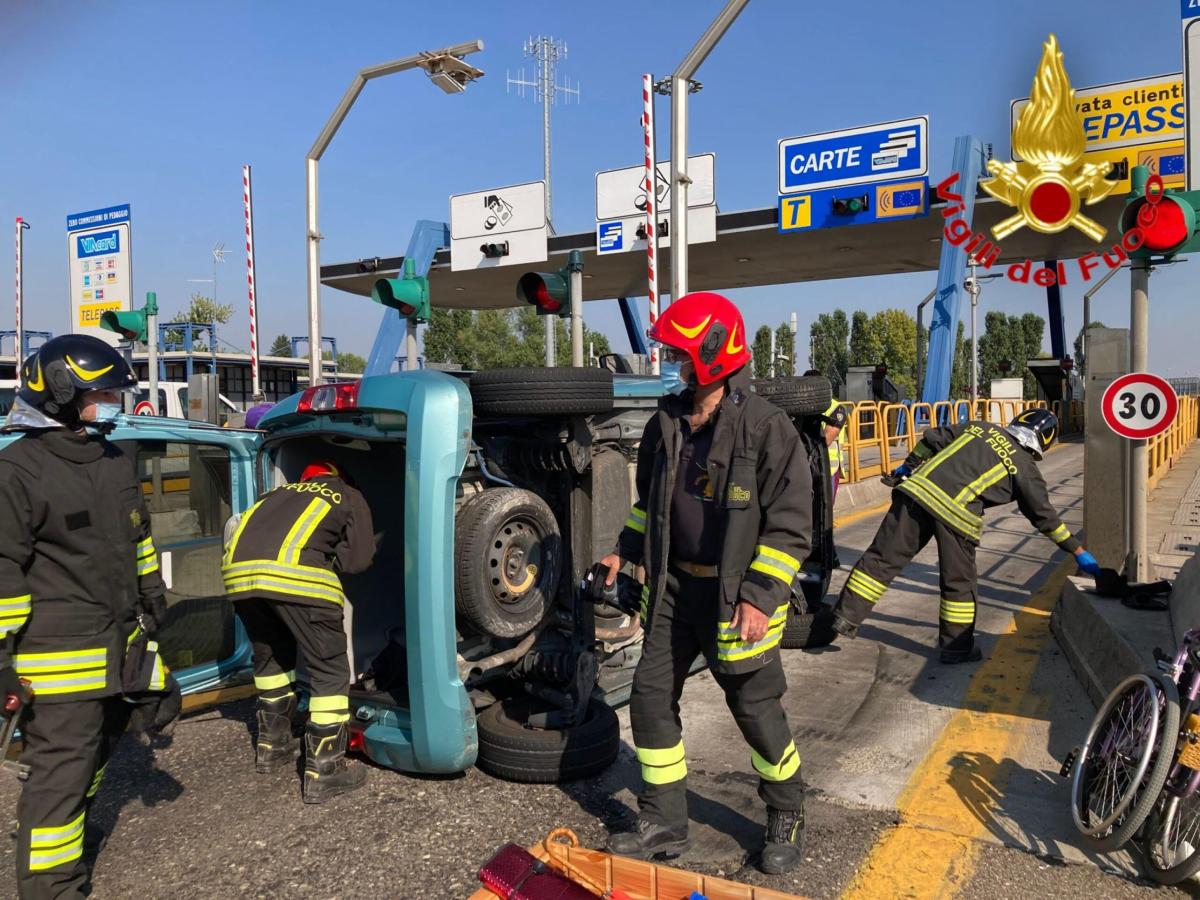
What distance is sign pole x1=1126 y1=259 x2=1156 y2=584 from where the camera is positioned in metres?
5.41

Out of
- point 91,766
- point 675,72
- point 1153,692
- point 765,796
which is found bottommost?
point 765,796

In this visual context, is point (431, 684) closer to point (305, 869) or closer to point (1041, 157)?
point (305, 869)

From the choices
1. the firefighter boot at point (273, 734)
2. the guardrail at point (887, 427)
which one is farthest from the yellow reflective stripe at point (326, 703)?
the guardrail at point (887, 427)

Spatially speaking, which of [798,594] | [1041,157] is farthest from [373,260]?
[798,594]

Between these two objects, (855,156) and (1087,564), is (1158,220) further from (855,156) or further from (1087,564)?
(855,156)

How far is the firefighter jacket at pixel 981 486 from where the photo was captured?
558 cm

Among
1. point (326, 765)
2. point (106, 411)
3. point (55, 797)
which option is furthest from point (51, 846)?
point (106, 411)

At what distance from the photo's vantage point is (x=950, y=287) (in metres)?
22.6

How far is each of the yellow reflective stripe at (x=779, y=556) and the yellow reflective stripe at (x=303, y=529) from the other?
76.8 inches

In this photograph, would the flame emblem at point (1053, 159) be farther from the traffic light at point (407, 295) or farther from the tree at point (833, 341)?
the tree at point (833, 341)

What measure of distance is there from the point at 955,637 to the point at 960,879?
267 centimetres

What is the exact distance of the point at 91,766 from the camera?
306cm

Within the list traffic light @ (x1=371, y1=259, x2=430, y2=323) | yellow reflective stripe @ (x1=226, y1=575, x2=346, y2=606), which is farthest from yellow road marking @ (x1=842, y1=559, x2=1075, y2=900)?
traffic light @ (x1=371, y1=259, x2=430, y2=323)

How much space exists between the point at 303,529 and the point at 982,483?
13.3 feet
